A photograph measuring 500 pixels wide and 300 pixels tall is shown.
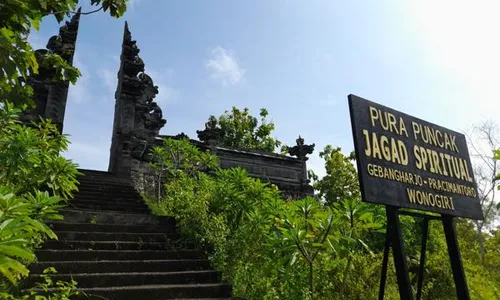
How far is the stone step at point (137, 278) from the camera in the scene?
4520mm

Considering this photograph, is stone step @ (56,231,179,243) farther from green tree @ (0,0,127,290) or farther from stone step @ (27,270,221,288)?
stone step @ (27,270,221,288)

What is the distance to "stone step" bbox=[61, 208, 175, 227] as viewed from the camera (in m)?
6.61

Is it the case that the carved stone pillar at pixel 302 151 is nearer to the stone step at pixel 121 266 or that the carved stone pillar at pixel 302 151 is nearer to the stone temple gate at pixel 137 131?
the stone temple gate at pixel 137 131

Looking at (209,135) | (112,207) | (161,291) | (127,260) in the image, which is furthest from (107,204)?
(209,135)

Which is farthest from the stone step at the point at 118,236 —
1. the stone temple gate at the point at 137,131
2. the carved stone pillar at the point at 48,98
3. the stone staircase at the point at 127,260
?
the carved stone pillar at the point at 48,98

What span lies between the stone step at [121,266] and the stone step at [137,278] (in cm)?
21

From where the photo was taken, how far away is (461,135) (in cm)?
480

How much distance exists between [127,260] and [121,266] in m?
0.31

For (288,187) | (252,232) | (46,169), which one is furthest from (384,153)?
(288,187)

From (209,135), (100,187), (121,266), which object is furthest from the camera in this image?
(209,135)

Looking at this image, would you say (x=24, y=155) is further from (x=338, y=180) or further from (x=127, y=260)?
(x=338, y=180)

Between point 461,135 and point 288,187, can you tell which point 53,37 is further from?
point 461,135

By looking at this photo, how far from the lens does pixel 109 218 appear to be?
22.7 feet

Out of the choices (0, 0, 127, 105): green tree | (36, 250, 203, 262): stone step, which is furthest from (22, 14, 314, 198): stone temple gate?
(0, 0, 127, 105): green tree
